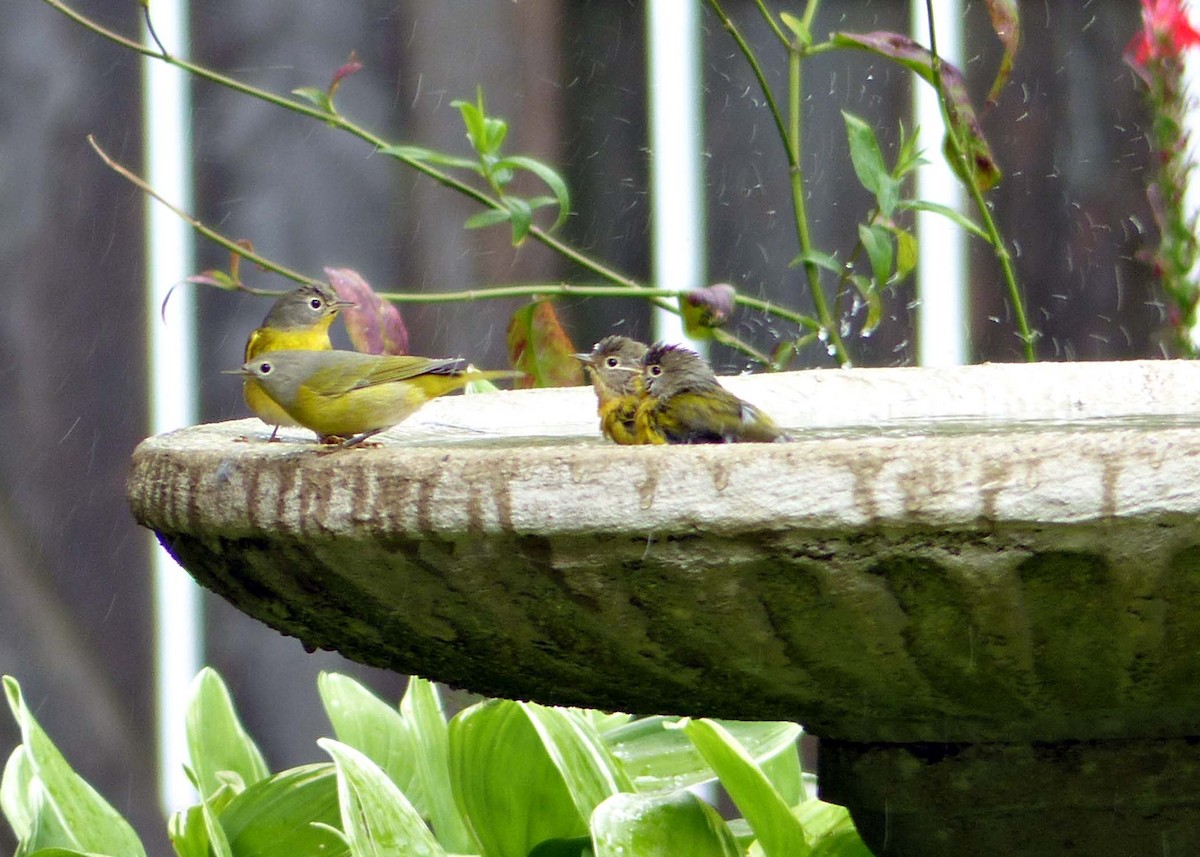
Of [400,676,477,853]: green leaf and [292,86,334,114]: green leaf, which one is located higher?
[292,86,334,114]: green leaf

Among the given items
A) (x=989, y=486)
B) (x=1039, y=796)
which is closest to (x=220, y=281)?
(x=1039, y=796)

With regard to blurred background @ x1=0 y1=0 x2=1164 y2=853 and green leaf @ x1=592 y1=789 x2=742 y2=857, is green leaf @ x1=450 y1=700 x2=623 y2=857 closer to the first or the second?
green leaf @ x1=592 y1=789 x2=742 y2=857

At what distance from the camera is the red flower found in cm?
301

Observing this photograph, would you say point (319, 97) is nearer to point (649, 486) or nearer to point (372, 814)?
point (372, 814)

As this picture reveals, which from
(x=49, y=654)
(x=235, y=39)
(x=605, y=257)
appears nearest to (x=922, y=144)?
(x=605, y=257)

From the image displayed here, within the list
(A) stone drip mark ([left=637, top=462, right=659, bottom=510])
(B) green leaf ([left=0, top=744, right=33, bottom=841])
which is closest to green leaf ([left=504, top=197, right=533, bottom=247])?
(B) green leaf ([left=0, top=744, right=33, bottom=841])

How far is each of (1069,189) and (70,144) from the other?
2.57m

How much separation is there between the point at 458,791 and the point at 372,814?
0.48m

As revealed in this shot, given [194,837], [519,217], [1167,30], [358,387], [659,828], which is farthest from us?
[1167,30]

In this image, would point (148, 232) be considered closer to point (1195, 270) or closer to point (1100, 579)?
point (1195, 270)

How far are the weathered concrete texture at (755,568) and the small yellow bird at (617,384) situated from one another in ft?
1.86

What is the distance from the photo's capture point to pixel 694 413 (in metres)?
2.00

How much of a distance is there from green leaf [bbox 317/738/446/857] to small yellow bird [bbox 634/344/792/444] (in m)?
0.58

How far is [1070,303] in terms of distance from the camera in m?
4.10
